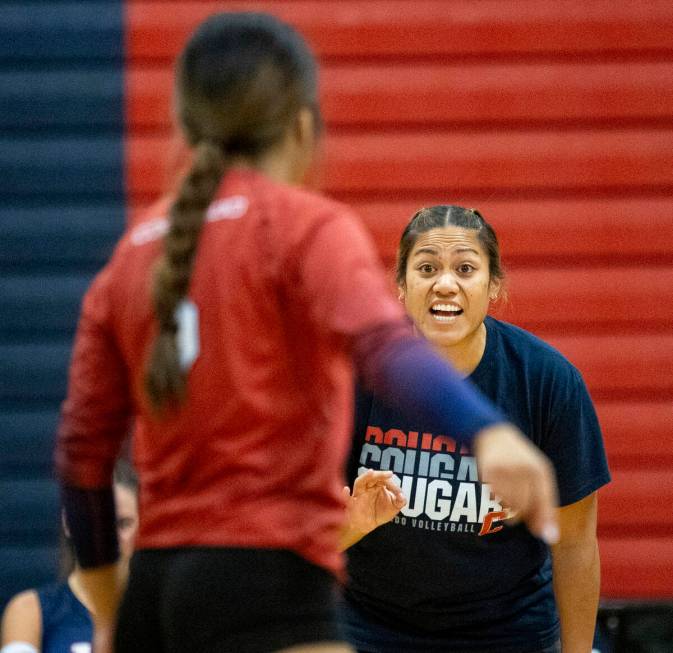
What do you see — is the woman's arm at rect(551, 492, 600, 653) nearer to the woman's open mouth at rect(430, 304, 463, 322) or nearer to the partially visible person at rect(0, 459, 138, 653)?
the woman's open mouth at rect(430, 304, 463, 322)

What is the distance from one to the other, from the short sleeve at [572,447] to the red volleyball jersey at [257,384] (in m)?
1.27

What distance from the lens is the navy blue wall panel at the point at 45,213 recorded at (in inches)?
146

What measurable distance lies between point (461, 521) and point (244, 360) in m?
1.36

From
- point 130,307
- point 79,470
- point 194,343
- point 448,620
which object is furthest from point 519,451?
point 448,620

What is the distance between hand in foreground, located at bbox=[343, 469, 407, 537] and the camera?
2162 millimetres

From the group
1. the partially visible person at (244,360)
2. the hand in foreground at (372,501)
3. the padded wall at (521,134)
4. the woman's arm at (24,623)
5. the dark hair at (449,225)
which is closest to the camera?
the partially visible person at (244,360)

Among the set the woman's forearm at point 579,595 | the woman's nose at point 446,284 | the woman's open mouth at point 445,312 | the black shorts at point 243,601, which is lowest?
the woman's forearm at point 579,595

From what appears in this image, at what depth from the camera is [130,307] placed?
1.38 meters

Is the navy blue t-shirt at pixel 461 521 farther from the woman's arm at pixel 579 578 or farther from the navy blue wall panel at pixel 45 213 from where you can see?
the navy blue wall panel at pixel 45 213

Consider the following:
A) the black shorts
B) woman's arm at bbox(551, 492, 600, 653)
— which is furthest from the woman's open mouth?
the black shorts

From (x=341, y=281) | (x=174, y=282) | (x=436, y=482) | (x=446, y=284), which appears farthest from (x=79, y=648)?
(x=341, y=281)

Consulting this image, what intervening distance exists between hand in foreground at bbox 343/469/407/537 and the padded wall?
1.60m

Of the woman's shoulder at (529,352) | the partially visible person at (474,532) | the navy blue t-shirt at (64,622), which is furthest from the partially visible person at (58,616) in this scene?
the woman's shoulder at (529,352)

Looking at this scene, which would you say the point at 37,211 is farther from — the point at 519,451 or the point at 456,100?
the point at 519,451
